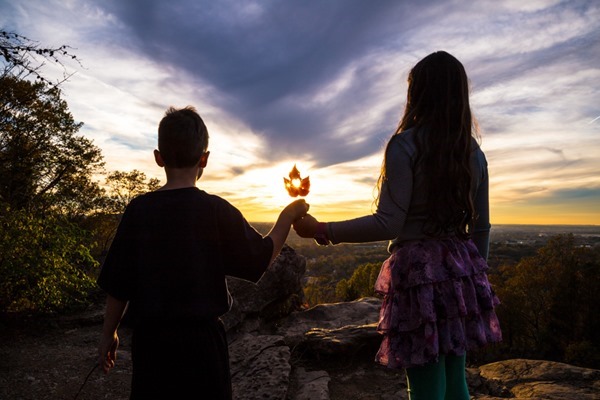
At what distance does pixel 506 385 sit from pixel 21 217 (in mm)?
8621

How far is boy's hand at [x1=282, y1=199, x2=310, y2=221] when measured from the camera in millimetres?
2184

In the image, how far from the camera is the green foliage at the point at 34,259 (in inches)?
261

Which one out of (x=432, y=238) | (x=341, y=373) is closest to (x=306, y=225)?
(x=432, y=238)

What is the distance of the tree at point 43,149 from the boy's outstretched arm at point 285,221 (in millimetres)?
11716

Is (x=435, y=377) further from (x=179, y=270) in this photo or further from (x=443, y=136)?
(x=179, y=270)

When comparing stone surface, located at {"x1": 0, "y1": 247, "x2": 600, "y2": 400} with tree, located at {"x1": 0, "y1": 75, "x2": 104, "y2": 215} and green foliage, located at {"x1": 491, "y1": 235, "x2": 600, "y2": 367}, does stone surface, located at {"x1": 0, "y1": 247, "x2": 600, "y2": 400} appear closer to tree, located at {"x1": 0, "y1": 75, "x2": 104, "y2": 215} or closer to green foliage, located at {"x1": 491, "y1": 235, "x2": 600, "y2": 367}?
tree, located at {"x1": 0, "y1": 75, "x2": 104, "y2": 215}

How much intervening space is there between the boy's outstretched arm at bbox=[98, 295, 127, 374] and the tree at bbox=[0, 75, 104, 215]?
11.3 metres

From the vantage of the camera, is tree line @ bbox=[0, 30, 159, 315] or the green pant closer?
the green pant

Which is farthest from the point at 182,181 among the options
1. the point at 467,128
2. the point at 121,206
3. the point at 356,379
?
the point at 121,206

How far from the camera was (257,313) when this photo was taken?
7.48m

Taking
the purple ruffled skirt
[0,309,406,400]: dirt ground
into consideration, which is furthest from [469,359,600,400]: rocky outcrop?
the purple ruffled skirt

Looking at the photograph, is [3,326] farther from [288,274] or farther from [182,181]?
[182,181]

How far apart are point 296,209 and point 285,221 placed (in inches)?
4.6

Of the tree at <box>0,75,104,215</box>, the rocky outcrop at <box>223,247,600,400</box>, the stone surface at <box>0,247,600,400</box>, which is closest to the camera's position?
the rocky outcrop at <box>223,247,600,400</box>
